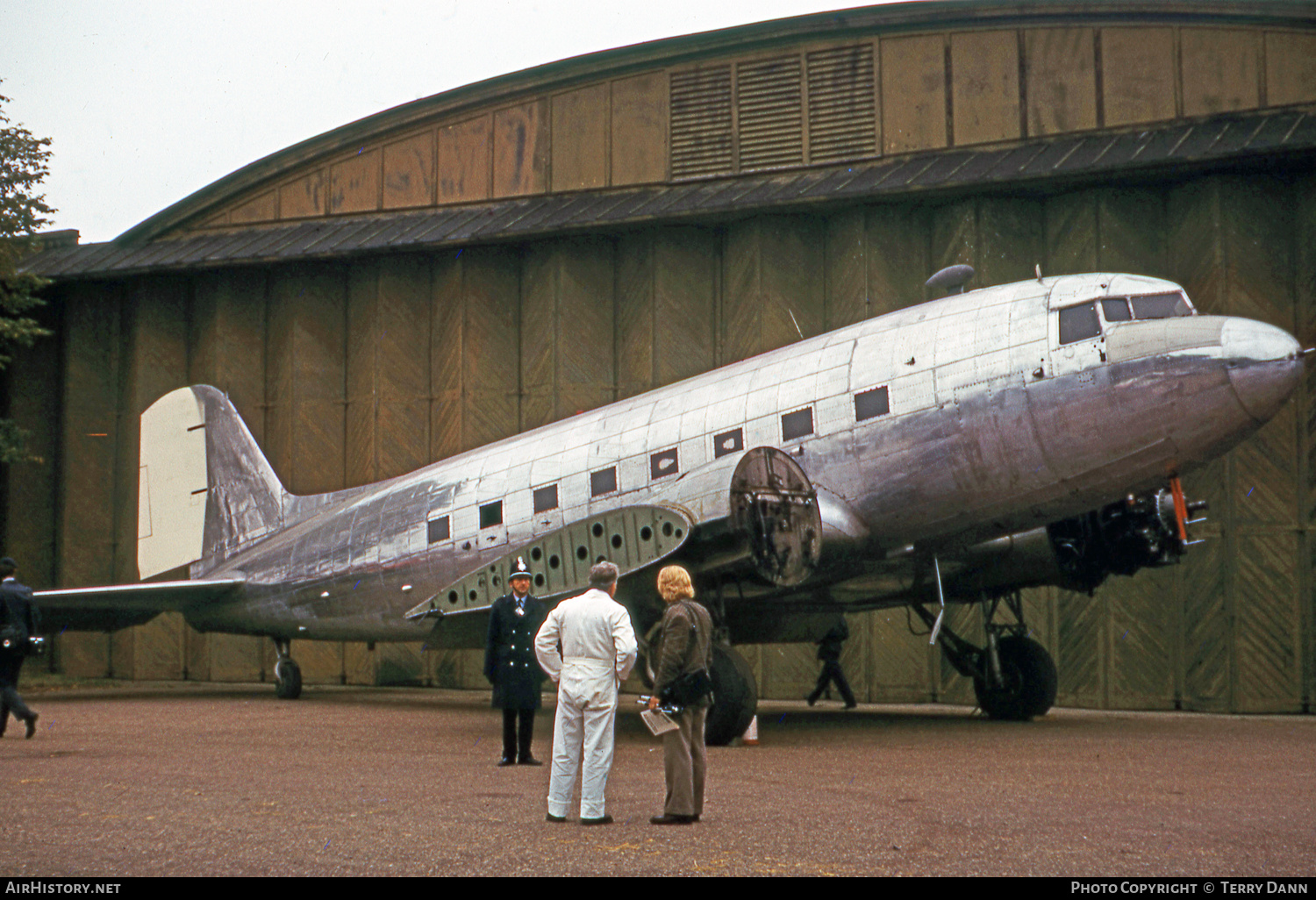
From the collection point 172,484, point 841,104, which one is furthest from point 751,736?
point 841,104

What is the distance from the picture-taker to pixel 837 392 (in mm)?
14125

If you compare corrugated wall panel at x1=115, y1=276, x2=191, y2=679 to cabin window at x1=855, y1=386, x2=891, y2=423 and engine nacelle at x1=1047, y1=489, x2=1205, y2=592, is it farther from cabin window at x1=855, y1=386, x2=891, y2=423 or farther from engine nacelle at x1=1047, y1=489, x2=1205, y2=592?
engine nacelle at x1=1047, y1=489, x2=1205, y2=592

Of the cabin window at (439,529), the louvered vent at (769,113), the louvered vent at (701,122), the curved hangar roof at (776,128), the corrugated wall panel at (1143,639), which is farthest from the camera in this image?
the louvered vent at (701,122)

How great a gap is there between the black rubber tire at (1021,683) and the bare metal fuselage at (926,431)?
6.14ft

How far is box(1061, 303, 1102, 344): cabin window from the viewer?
12.8m

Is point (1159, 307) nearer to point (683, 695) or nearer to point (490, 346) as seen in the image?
point (683, 695)

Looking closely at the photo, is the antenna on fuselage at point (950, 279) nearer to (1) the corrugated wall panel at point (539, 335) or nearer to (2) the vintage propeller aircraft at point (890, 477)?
(2) the vintage propeller aircraft at point (890, 477)

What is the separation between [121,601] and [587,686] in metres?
15.0

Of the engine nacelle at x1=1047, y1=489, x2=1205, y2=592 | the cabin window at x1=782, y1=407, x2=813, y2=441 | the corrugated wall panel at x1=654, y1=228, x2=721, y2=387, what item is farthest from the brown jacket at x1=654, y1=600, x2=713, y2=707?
the corrugated wall panel at x1=654, y1=228, x2=721, y2=387

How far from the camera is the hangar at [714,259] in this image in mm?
20234

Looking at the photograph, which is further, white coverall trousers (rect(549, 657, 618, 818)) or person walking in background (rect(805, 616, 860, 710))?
person walking in background (rect(805, 616, 860, 710))

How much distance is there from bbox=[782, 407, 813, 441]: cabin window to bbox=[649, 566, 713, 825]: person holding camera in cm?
611

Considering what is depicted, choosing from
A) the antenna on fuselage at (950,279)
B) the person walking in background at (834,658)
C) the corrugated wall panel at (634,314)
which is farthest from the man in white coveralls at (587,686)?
the corrugated wall panel at (634,314)

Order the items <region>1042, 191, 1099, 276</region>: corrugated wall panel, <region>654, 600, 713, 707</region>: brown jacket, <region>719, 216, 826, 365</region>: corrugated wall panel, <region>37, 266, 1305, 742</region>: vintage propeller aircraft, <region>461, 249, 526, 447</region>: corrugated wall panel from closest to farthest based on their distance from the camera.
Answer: <region>654, 600, 713, 707</region>: brown jacket, <region>37, 266, 1305, 742</region>: vintage propeller aircraft, <region>1042, 191, 1099, 276</region>: corrugated wall panel, <region>719, 216, 826, 365</region>: corrugated wall panel, <region>461, 249, 526, 447</region>: corrugated wall panel
